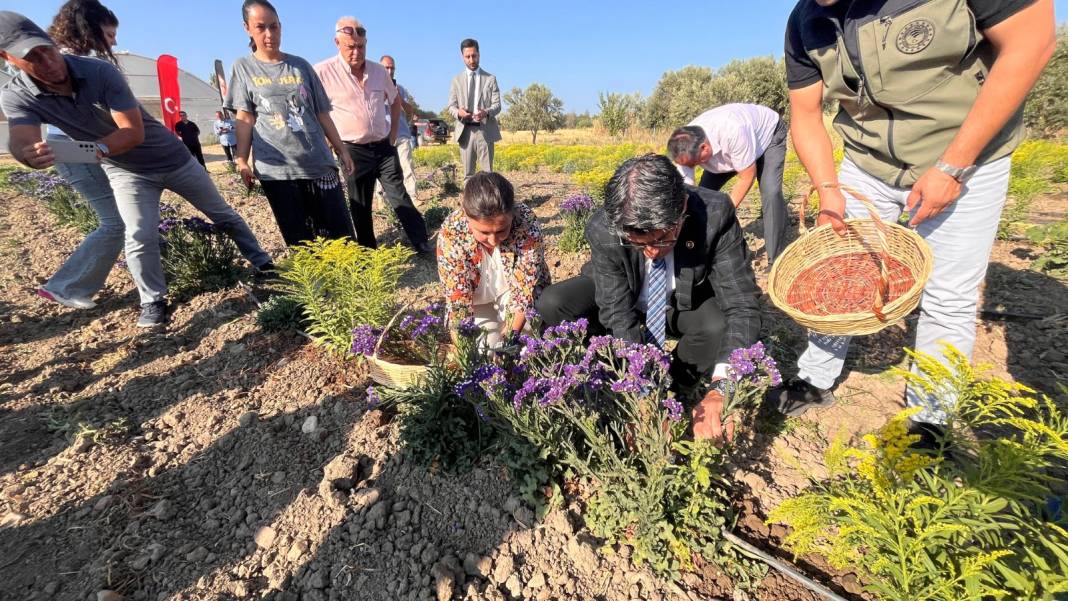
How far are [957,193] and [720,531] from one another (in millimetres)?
1416

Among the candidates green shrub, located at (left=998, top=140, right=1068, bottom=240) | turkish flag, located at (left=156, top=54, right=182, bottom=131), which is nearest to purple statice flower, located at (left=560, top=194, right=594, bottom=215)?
green shrub, located at (left=998, top=140, right=1068, bottom=240)

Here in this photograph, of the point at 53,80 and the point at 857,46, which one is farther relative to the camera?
the point at 53,80

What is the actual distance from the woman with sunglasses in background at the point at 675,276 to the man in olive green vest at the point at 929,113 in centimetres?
46

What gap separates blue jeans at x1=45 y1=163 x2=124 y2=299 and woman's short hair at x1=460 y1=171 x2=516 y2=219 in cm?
308

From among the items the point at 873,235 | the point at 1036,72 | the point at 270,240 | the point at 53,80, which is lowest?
the point at 270,240

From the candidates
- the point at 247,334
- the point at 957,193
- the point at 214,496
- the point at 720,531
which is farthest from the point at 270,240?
the point at 957,193

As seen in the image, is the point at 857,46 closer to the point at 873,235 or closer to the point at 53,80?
the point at 873,235

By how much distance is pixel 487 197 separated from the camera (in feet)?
6.63

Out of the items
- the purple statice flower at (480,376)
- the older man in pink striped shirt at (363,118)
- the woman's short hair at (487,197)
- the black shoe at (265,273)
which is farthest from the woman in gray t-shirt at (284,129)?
the purple statice flower at (480,376)

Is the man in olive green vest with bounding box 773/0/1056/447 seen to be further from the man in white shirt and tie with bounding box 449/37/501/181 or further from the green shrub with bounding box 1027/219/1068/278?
the man in white shirt and tie with bounding box 449/37/501/181

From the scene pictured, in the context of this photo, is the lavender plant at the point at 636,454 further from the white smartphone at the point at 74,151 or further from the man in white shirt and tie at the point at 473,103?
the man in white shirt and tie at the point at 473,103

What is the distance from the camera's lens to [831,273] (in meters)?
2.12

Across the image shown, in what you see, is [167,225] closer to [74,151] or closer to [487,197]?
[74,151]

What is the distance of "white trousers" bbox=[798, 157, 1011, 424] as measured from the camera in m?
1.54
